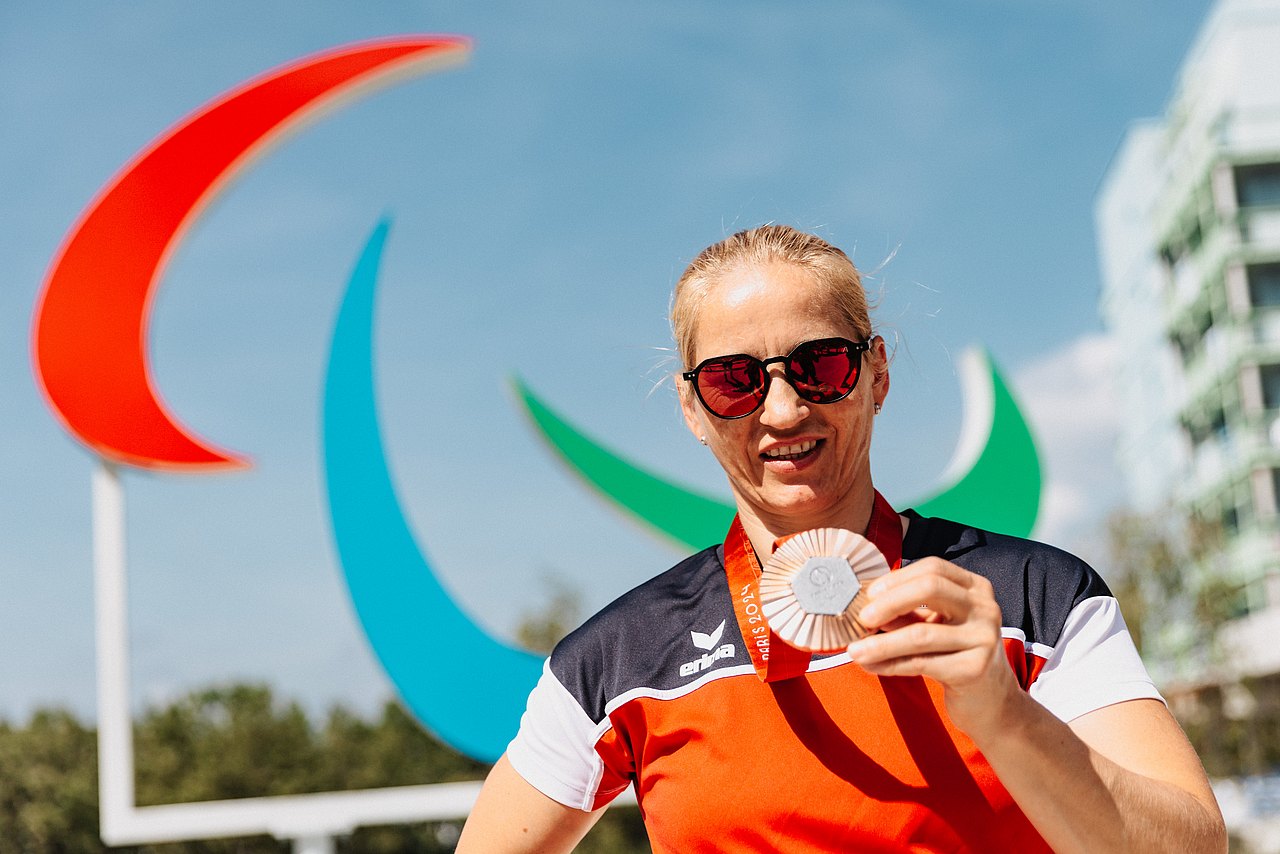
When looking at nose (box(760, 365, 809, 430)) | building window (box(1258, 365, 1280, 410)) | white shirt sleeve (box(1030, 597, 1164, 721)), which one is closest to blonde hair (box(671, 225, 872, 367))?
nose (box(760, 365, 809, 430))

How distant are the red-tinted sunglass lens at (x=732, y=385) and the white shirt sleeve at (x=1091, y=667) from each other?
0.50 meters

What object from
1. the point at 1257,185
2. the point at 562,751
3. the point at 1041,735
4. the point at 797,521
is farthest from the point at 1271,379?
the point at 1041,735

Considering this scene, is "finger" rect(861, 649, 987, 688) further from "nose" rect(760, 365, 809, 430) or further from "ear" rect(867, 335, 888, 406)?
"ear" rect(867, 335, 888, 406)

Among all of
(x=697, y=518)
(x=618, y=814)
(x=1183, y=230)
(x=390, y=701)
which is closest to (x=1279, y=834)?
(x=697, y=518)

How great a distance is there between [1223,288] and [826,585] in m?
39.5

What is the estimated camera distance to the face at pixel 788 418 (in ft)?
6.12

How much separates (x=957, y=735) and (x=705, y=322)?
0.66m

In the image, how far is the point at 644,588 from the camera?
205 cm

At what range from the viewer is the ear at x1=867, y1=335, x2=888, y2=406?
6.52 feet

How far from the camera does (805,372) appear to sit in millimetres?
1854

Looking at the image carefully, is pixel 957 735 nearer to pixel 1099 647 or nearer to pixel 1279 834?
pixel 1099 647

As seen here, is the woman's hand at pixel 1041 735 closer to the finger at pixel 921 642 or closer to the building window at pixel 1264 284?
the finger at pixel 921 642

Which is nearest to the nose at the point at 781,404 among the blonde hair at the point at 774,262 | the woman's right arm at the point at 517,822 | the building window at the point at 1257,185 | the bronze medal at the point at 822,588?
the blonde hair at the point at 774,262

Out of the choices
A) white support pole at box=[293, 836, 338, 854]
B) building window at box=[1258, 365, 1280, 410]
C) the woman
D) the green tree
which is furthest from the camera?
the green tree
